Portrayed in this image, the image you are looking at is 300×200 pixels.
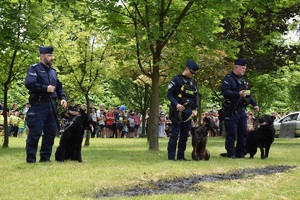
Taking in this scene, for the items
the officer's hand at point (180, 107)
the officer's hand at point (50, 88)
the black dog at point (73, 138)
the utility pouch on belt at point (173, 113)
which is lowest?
the black dog at point (73, 138)

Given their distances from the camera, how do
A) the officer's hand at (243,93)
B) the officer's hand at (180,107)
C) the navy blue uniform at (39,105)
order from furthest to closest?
the officer's hand at (243,93) → the officer's hand at (180,107) → the navy blue uniform at (39,105)

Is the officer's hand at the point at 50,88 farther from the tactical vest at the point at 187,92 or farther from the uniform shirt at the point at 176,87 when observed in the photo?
the tactical vest at the point at 187,92

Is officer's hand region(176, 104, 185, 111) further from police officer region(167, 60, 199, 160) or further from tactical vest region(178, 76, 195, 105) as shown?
tactical vest region(178, 76, 195, 105)

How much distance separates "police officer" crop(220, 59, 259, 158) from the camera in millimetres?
11930

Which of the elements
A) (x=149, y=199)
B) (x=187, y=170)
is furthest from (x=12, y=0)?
(x=149, y=199)

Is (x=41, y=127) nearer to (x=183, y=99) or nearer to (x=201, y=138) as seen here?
(x=183, y=99)

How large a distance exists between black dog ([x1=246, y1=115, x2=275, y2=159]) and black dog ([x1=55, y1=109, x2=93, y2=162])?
4.35 metres

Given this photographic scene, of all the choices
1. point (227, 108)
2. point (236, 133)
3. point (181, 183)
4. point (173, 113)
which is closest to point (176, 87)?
point (173, 113)

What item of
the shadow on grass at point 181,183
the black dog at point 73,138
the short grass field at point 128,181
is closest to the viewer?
the short grass field at point 128,181

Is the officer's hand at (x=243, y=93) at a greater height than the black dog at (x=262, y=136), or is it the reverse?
the officer's hand at (x=243, y=93)

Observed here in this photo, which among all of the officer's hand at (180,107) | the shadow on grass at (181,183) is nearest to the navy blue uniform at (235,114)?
the officer's hand at (180,107)

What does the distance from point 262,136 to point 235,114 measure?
87cm

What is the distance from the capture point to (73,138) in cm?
998

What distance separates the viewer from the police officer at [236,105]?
1193 cm
